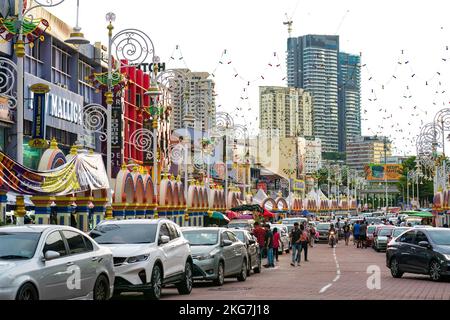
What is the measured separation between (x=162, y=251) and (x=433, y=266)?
8630 millimetres

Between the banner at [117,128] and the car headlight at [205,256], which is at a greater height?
the banner at [117,128]

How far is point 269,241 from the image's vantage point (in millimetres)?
33375

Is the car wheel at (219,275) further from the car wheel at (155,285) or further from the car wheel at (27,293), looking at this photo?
the car wheel at (27,293)

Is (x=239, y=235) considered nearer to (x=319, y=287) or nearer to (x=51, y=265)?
(x=319, y=287)

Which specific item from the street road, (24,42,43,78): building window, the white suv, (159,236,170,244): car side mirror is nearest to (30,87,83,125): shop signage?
(24,42,43,78): building window

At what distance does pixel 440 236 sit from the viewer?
25.5 m

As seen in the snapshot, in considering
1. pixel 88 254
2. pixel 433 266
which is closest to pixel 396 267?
pixel 433 266

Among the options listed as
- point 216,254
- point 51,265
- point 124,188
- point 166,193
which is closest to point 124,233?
point 216,254

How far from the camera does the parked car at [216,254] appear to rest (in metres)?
23.4

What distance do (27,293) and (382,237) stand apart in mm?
38917

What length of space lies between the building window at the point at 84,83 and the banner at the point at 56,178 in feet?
106

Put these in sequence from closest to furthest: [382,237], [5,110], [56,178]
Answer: [56,178] → [5,110] → [382,237]

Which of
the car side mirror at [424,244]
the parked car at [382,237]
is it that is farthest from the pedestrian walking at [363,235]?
the car side mirror at [424,244]

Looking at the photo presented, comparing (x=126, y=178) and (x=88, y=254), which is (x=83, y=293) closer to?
(x=88, y=254)
